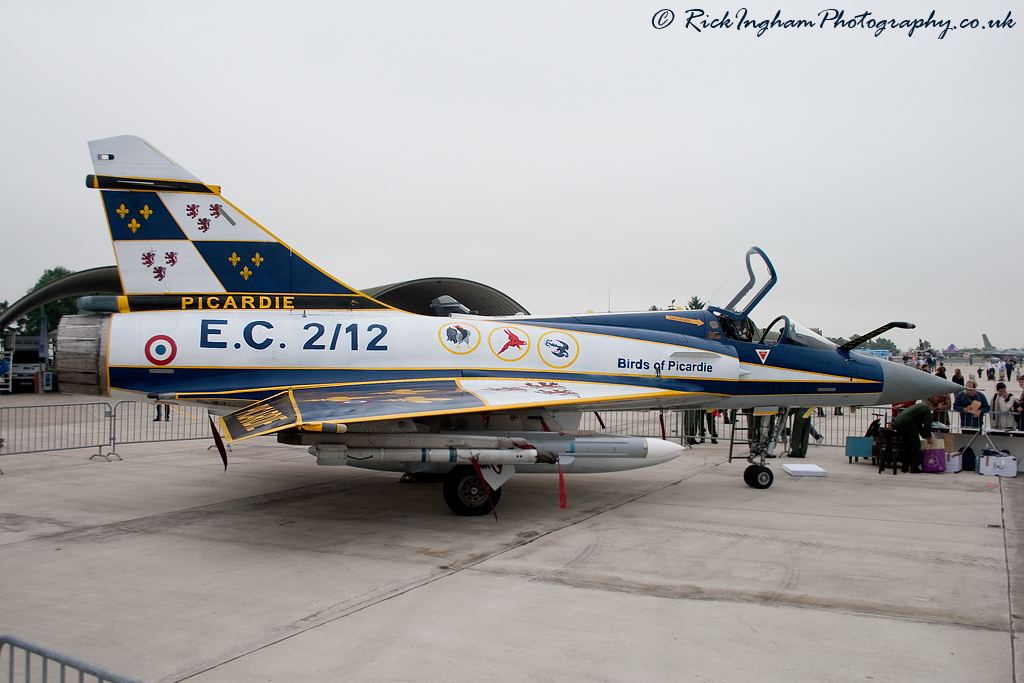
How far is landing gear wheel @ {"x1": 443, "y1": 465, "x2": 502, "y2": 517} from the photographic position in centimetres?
788

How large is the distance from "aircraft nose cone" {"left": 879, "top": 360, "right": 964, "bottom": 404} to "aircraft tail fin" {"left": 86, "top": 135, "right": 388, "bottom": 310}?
855 cm

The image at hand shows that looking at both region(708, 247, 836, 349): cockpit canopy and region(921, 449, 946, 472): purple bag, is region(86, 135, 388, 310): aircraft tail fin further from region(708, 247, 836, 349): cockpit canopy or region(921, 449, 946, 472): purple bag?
region(921, 449, 946, 472): purple bag

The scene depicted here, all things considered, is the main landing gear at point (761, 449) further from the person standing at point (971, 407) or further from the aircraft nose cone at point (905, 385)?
the person standing at point (971, 407)

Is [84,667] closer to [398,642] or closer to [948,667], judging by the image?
[398,642]

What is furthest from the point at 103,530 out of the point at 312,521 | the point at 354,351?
the point at 354,351

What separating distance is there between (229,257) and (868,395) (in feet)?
30.7

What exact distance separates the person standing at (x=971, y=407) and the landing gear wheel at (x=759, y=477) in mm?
4550

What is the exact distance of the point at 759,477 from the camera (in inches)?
392

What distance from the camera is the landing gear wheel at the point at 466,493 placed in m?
7.88

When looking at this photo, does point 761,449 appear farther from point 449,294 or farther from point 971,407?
point 449,294

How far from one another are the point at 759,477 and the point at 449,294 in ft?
44.1

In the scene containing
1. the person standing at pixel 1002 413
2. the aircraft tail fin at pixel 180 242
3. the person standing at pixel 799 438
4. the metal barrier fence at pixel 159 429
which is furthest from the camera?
the metal barrier fence at pixel 159 429

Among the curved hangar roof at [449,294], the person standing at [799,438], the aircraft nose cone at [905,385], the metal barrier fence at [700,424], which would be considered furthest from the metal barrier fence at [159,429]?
the aircraft nose cone at [905,385]

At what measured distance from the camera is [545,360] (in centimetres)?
888
